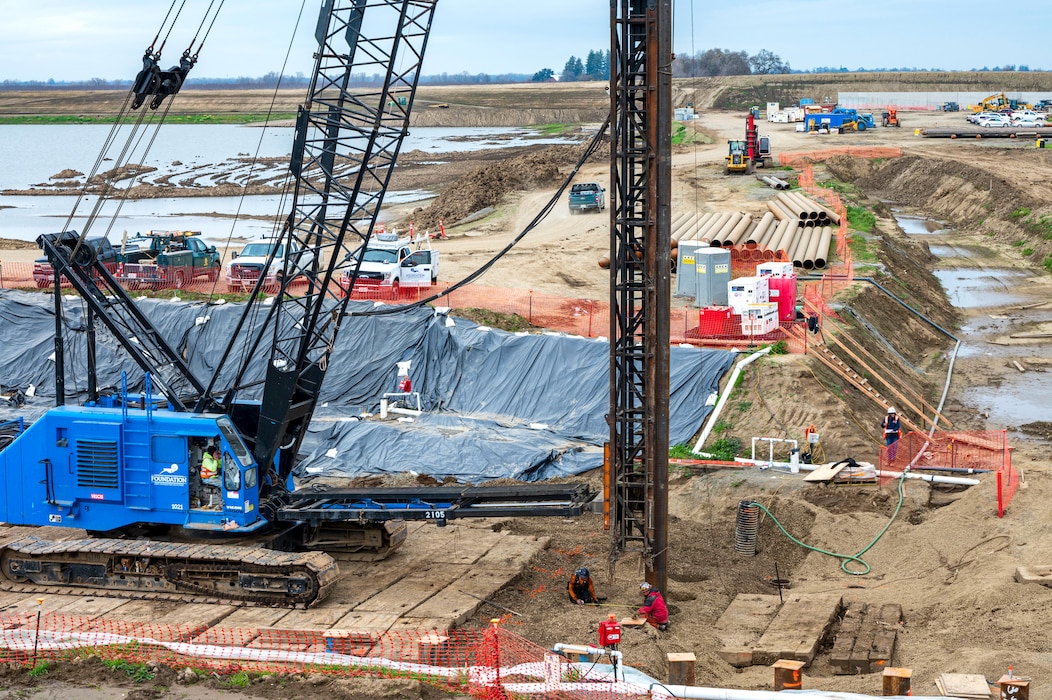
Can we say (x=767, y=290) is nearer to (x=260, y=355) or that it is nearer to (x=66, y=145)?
(x=260, y=355)

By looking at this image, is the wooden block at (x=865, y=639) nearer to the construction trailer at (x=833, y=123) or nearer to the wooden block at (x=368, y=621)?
the wooden block at (x=368, y=621)

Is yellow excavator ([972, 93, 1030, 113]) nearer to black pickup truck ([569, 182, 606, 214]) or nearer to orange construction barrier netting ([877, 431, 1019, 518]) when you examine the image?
black pickup truck ([569, 182, 606, 214])

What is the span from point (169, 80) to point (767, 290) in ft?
52.6

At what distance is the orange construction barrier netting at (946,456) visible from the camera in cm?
2284

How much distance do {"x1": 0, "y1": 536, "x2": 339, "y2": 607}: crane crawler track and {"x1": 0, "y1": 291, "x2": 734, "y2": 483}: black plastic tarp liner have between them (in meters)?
8.00

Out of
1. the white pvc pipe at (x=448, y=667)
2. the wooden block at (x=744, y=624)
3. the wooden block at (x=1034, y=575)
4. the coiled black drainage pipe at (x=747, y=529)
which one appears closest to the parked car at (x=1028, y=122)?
the coiled black drainage pipe at (x=747, y=529)

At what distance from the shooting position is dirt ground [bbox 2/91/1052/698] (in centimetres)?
1590

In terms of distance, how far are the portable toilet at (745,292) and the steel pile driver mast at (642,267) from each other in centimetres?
1143

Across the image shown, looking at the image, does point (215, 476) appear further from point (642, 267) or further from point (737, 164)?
point (737, 164)

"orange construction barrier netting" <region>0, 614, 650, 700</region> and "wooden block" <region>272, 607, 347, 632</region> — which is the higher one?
"orange construction barrier netting" <region>0, 614, 650, 700</region>

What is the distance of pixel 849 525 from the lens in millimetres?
21375

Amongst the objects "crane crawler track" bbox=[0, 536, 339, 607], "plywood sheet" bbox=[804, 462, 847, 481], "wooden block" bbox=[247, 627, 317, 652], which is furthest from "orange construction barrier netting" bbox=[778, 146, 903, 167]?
"wooden block" bbox=[247, 627, 317, 652]

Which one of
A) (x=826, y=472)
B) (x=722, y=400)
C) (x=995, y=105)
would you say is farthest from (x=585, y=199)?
(x=995, y=105)

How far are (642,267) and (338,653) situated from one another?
6983 mm
